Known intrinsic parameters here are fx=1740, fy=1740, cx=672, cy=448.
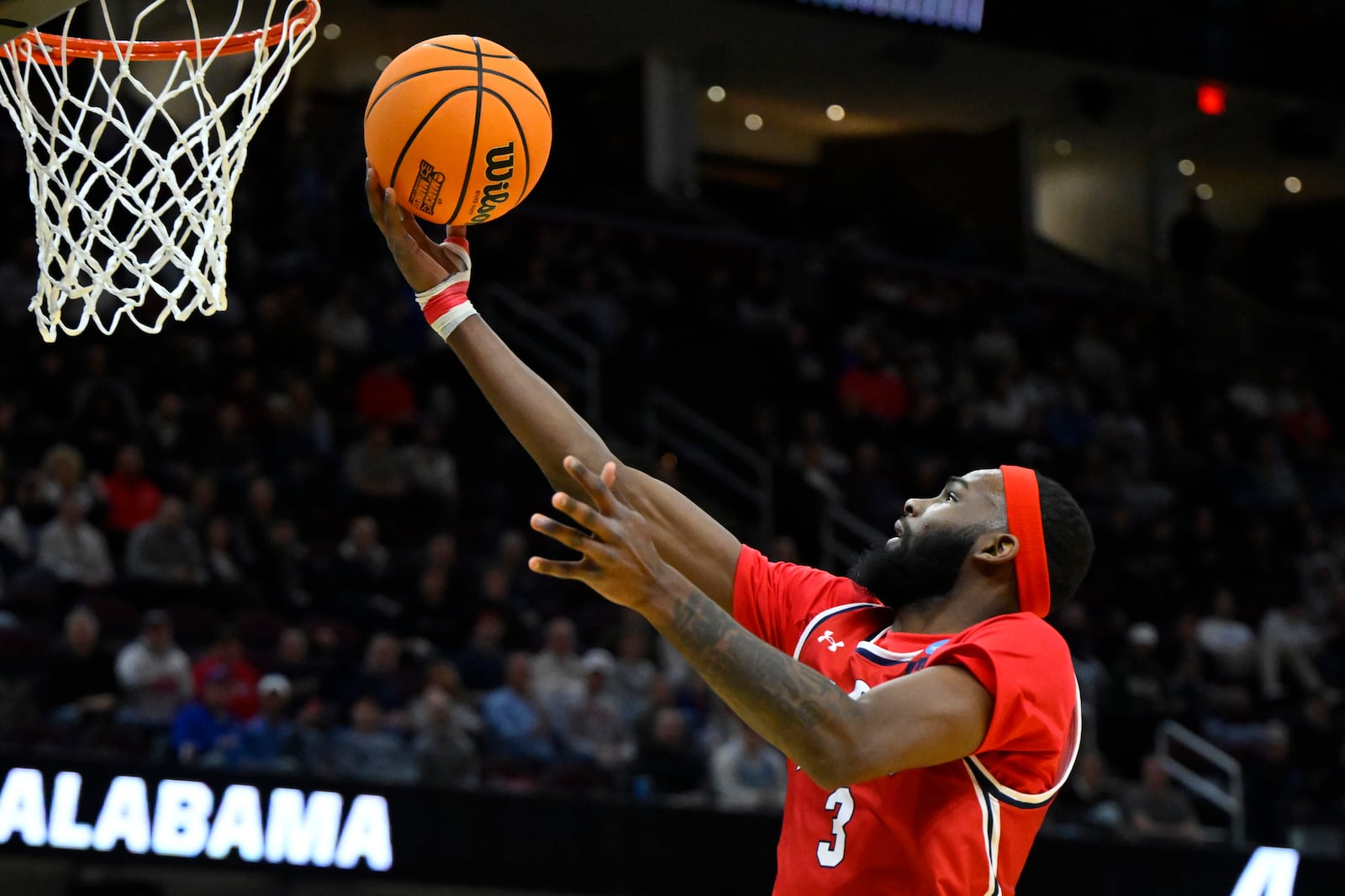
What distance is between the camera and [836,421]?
13.2m

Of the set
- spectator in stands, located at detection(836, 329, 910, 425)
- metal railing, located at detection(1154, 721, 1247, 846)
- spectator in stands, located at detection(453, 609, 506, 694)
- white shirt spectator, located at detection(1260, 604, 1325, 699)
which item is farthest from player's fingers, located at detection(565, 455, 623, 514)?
spectator in stands, located at detection(836, 329, 910, 425)

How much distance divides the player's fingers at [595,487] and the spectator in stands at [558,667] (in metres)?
6.75

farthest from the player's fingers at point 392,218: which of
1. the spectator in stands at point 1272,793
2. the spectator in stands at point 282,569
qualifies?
the spectator in stands at point 1272,793

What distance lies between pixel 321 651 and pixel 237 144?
16.2 ft

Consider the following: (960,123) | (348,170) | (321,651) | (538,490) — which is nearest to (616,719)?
(321,651)

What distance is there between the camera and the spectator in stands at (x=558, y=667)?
8969mm

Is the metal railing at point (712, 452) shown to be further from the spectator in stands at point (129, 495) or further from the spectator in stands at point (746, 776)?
the spectator in stands at point (129, 495)

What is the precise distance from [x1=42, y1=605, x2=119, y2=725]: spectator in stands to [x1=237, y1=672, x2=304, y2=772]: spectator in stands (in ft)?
2.06

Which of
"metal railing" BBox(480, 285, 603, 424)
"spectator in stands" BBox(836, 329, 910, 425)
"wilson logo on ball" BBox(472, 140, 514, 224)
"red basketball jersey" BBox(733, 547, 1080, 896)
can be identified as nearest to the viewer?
"red basketball jersey" BBox(733, 547, 1080, 896)

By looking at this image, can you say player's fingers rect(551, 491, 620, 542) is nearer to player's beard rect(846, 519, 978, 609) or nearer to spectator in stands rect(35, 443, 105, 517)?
player's beard rect(846, 519, 978, 609)

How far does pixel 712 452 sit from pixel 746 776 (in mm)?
4610

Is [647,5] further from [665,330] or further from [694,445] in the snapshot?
[694,445]

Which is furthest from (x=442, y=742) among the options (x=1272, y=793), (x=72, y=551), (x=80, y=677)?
(x=1272, y=793)

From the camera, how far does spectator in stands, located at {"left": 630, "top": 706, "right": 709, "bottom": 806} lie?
28.1 ft
